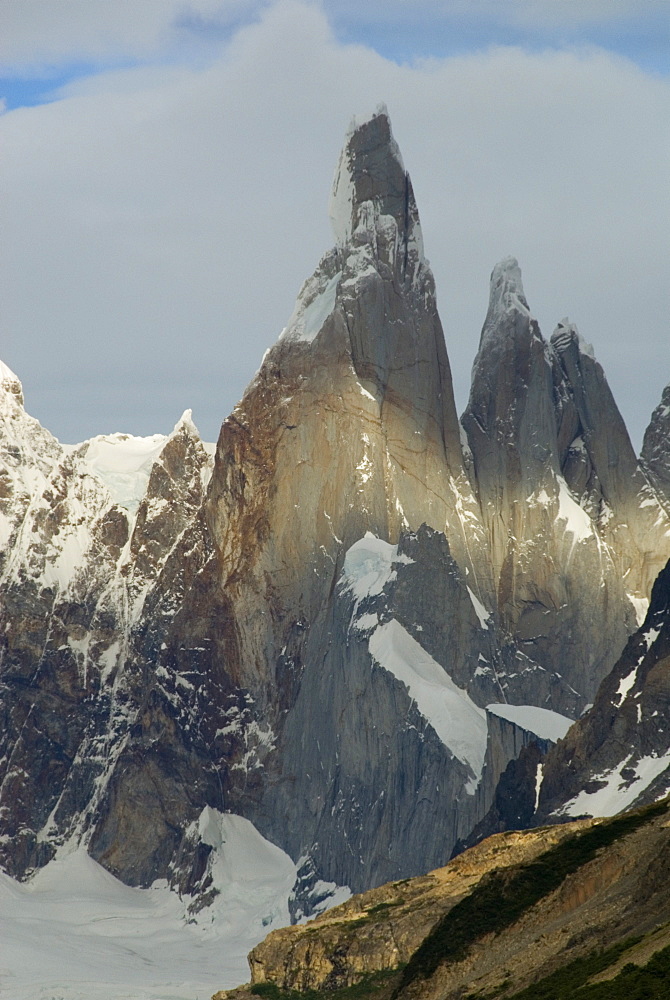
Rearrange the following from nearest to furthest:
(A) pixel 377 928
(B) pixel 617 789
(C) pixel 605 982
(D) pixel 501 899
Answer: (C) pixel 605 982
(D) pixel 501 899
(A) pixel 377 928
(B) pixel 617 789

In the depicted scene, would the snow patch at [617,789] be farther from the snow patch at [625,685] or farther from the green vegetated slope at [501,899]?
the green vegetated slope at [501,899]

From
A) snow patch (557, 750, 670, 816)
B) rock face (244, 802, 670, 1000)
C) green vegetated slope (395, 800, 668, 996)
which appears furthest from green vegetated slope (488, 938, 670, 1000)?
snow patch (557, 750, 670, 816)

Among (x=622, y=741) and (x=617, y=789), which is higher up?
(x=622, y=741)

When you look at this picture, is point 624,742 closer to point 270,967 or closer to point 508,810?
point 508,810

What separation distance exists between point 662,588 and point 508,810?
71.5 feet

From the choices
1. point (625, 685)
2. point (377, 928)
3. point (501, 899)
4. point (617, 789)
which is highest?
point (625, 685)

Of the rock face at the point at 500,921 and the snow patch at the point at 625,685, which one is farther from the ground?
the snow patch at the point at 625,685

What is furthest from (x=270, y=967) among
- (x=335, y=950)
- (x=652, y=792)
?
(x=652, y=792)

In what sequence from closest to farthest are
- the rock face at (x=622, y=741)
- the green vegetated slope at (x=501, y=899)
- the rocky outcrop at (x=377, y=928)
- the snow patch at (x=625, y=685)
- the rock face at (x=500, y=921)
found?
1. the rock face at (x=500, y=921)
2. the green vegetated slope at (x=501, y=899)
3. the rocky outcrop at (x=377, y=928)
4. the rock face at (x=622, y=741)
5. the snow patch at (x=625, y=685)

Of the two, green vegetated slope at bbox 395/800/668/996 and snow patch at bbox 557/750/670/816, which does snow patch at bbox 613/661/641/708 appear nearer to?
snow patch at bbox 557/750/670/816

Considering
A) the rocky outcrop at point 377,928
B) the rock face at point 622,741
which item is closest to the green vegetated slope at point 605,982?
the rocky outcrop at point 377,928

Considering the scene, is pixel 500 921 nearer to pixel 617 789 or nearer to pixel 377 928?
pixel 377 928

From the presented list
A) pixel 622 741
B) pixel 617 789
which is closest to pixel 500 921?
pixel 617 789

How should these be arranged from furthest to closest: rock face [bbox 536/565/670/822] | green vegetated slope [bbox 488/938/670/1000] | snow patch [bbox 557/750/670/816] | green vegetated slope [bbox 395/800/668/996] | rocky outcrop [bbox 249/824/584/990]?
rock face [bbox 536/565/670/822]
snow patch [bbox 557/750/670/816]
rocky outcrop [bbox 249/824/584/990]
green vegetated slope [bbox 395/800/668/996]
green vegetated slope [bbox 488/938/670/1000]
